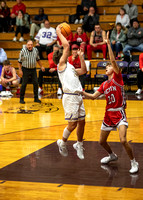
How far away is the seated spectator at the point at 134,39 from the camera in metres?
14.8

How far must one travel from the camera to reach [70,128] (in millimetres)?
6105

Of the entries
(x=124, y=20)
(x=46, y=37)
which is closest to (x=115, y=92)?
(x=124, y=20)

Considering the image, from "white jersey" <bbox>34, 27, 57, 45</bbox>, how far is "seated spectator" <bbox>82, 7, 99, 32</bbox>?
4.14ft

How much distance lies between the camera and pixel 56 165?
232 inches

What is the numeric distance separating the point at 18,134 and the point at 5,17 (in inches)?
419

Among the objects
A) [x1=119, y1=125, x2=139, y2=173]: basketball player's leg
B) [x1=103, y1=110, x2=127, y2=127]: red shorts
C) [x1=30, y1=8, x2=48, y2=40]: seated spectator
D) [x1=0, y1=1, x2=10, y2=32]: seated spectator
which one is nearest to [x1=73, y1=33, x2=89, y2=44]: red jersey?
[x1=30, y1=8, x2=48, y2=40]: seated spectator

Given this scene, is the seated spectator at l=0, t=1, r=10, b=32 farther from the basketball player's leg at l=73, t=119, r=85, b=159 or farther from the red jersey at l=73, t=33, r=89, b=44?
the basketball player's leg at l=73, t=119, r=85, b=159

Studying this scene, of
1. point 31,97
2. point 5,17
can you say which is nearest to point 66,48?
point 31,97

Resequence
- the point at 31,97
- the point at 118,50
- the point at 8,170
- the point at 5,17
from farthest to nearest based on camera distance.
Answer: the point at 5,17 < the point at 118,50 < the point at 31,97 < the point at 8,170

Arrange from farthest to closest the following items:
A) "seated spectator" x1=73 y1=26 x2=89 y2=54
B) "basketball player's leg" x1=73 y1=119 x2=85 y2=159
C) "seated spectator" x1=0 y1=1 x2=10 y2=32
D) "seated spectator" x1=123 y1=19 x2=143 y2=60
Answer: "seated spectator" x1=0 y1=1 x2=10 y2=32, "seated spectator" x1=73 y1=26 x2=89 y2=54, "seated spectator" x1=123 y1=19 x2=143 y2=60, "basketball player's leg" x1=73 y1=119 x2=85 y2=159

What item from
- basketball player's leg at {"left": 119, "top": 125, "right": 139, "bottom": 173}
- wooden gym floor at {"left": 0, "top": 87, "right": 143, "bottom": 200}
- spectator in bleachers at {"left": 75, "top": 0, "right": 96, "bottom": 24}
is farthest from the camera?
spectator in bleachers at {"left": 75, "top": 0, "right": 96, "bottom": 24}

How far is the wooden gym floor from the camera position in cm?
477

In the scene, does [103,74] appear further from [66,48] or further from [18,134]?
[66,48]

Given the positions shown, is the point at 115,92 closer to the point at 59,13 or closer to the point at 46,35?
the point at 46,35
